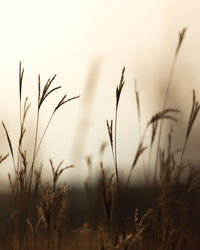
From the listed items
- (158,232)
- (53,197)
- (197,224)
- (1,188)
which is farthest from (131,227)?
(1,188)

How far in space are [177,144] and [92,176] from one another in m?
0.42

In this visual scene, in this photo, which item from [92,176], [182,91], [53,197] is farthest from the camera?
[182,91]

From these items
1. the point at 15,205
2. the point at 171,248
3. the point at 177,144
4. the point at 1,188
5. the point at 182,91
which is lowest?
the point at 171,248

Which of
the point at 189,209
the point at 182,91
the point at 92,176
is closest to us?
the point at 189,209

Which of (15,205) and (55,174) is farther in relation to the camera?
(15,205)

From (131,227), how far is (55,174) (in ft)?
1.07

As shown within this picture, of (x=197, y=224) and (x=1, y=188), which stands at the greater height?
(x=1, y=188)

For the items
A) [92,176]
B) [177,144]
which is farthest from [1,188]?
[177,144]

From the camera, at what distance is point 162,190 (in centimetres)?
119

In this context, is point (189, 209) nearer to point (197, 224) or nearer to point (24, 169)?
point (197, 224)

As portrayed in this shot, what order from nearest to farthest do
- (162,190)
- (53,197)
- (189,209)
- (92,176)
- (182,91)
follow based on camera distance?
(53,197) < (162,190) < (189,209) < (92,176) < (182,91)

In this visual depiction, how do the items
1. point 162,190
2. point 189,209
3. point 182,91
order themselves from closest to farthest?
point 162,190, point 189,209, point 182,91

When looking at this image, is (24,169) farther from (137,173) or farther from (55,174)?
(137,173)

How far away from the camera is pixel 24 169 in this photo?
1.14 meters
